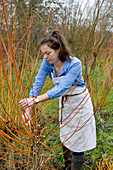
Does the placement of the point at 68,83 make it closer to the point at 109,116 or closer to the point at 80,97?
the point at 80,97

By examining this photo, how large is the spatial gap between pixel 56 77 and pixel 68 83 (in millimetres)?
340

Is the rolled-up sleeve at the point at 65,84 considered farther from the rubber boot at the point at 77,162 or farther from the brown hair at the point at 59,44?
the rubber boot at the point at 77,162

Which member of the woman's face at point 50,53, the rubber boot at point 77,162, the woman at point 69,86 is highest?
the woman's face at point 50,53

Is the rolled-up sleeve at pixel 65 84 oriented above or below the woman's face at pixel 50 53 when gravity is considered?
below

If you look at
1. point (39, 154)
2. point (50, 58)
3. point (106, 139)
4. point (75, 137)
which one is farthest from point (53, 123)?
point (39, 154)

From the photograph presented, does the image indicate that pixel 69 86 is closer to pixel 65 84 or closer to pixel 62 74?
pixel 65 84

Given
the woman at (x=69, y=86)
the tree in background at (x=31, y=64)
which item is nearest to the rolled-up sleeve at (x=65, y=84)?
the woman at (x=69, y=86)

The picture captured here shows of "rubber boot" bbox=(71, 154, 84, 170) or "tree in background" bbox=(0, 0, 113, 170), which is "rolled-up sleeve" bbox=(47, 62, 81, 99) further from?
"rubber boot" bbox=(71, 154, 84, 170)

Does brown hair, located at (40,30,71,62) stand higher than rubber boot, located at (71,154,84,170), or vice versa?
brown hair, located at (40,30,71,62)

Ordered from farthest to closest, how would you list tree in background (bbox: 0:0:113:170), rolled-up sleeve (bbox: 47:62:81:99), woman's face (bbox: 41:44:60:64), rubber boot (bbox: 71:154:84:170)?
1. rubber boot (bbox: 71:154:84:170)
2. woman's face (bbox: 41:44:60:64)
3. rolled-up sleeve (bbox: 47:62:81:99)
4. tree in background (bbox: 0:0:113:170)

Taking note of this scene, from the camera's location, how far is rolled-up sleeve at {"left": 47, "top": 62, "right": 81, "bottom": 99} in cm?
113

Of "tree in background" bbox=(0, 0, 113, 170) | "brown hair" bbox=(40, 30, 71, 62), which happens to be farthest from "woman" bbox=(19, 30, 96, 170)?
"tree in background" bbox=(0, 0, 113, 170)

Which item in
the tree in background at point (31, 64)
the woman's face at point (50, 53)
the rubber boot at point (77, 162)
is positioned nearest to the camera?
the tree in background at point (31, 64)

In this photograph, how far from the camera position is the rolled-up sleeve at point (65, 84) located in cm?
113
